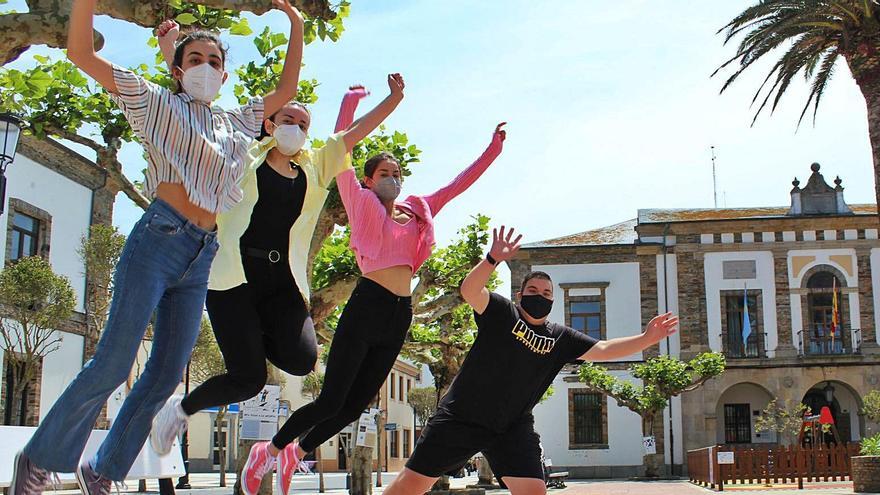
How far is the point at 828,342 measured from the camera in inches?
1845

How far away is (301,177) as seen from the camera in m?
5.18

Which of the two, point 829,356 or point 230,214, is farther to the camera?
point 829,356

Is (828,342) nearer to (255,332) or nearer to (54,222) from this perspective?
(54,222)

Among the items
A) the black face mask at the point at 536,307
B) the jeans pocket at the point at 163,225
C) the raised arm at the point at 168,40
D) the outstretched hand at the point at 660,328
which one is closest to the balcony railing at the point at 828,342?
the outstretched hand at the point at 660,328

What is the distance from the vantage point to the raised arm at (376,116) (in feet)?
18.2

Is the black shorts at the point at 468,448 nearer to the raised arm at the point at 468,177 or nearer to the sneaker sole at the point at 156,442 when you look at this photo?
the raised arm at the point at 468,177

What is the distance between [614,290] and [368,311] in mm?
44396

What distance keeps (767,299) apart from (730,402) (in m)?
5.35

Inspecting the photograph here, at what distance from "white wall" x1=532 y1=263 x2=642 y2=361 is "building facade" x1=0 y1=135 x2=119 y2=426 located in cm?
2327

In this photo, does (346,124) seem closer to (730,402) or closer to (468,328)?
(468,328)

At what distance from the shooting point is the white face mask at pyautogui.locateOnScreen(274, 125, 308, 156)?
5.16 meters

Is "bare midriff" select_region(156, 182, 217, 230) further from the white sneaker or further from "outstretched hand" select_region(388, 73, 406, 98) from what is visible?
"outstretched hand" select_region(388, 73, 406, 98)

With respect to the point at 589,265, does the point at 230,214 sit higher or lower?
lower

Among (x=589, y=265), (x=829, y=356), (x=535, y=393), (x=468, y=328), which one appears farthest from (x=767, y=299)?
(x=535, y=393)
